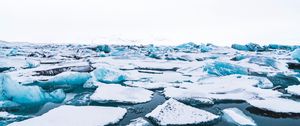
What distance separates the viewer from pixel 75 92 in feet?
13.3

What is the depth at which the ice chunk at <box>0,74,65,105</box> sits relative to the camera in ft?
10.3

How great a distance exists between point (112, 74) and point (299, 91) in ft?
9.38

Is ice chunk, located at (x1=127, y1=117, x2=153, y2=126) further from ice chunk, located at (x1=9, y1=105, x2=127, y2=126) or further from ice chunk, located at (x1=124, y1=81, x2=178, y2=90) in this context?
ice chunk, located at (x1=124, y1=81, x2=178, y2=90)

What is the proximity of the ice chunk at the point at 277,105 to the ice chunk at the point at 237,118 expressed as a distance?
1.49 ft

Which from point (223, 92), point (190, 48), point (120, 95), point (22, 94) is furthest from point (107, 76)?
Answer: point (190, 48)

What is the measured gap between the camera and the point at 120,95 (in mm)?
3570

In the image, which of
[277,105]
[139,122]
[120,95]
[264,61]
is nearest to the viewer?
[139,122]

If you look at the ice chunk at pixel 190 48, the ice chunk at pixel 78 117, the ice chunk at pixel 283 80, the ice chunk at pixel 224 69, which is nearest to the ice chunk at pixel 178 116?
the ice chunk at pixel 78 117

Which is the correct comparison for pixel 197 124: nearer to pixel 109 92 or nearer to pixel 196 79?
pixel 109 92

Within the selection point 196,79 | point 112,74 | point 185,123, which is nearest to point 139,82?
point 112,74

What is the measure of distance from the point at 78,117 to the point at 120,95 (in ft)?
3.14

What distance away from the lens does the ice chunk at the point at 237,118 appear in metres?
2.56

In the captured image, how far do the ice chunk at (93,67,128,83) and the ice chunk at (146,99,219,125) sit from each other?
6.82ft

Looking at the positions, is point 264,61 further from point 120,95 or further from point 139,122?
point 139,122
